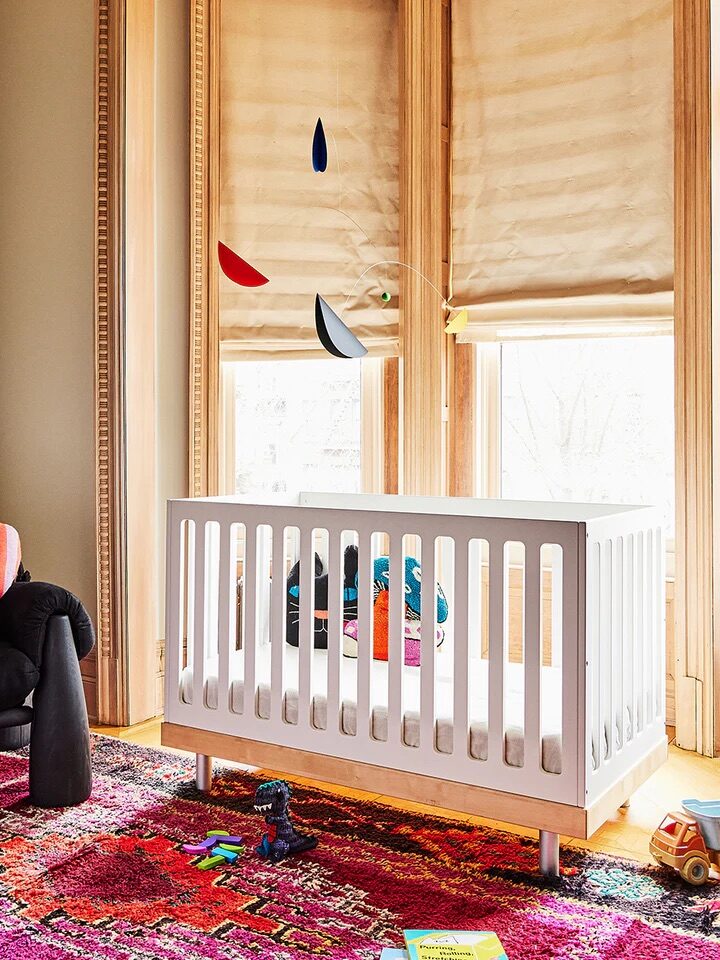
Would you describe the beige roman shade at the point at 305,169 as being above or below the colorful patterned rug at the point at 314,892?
above

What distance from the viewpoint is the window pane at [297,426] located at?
3.27 m

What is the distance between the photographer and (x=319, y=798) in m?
2.30

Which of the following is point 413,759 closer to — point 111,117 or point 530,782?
point 530,782

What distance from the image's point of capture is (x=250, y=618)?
2.22m

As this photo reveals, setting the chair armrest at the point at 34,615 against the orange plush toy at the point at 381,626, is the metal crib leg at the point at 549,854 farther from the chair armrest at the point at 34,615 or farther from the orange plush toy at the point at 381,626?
the chair armrest at the point at 34,615

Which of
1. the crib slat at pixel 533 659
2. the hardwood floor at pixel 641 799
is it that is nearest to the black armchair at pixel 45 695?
the hardwood floor at pixel 641 799

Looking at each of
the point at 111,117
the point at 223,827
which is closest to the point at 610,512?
the point at 223,827

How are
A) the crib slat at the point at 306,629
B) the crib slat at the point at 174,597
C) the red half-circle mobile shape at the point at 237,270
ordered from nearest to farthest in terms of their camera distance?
1. the crib slat at the point at 306,629
2. the crib slat at the point at 174,597
3. the red half-circle mobile shape at the point at 237,270

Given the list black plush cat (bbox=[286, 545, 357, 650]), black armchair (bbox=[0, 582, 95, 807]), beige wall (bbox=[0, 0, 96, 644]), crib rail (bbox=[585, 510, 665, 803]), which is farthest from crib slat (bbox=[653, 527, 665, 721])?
beige wall (bbox=[0, 0, 96, 644])

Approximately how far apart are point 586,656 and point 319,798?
2.92 ft

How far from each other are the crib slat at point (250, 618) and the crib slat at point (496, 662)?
24.6 inches

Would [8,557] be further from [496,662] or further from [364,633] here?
[496,662]

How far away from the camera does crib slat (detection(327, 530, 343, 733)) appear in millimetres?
2078

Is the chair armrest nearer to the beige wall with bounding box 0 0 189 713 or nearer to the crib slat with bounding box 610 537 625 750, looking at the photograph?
the beige wall with bounding box 0 0 189 713
